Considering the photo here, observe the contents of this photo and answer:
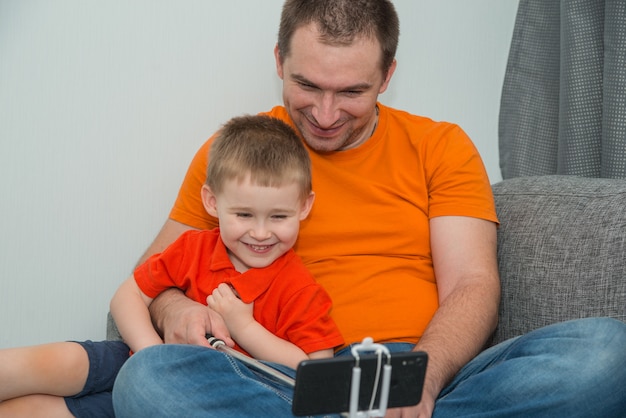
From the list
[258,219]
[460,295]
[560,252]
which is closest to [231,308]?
[258,219]

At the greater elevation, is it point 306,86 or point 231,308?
point 306,86

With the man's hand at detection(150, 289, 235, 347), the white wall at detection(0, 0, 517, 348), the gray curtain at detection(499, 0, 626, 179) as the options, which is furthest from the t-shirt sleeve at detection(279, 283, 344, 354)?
the gray curtain at detection(499, 0, 626, 179)

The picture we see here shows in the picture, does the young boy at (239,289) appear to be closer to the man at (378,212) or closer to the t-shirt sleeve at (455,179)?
the man at (378,212)

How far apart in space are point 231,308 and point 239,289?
38mm

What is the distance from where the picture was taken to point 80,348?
141cm

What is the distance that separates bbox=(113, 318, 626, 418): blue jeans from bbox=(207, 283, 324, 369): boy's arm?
0.09 metres

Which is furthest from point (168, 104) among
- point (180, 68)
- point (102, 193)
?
point (102, 193)

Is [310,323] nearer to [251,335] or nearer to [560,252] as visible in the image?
[251,335]

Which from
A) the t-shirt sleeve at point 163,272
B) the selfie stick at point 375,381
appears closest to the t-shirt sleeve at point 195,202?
the t-shirt sleeve at point 163,272

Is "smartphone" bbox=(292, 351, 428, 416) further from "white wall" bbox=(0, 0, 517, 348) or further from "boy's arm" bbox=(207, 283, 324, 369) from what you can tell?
"white wall" bbox=(0, 0, 517, 348)

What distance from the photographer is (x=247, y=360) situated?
4.00 feet

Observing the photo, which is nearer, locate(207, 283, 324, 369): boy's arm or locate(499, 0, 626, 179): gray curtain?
locate(207, 283, 324, 369): boy's arm

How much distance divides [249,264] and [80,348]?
1.05 feet

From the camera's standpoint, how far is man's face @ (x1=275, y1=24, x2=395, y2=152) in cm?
150
